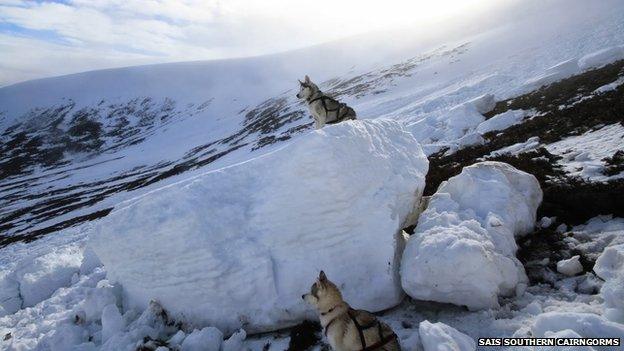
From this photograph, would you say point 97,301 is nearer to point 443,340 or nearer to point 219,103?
point 443,340

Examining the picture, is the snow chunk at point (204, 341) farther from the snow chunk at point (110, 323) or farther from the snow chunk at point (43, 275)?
the snow chunk at point (43, 275)

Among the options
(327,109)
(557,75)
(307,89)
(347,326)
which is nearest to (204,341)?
(347,326)

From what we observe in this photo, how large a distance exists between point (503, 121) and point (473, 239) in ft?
34.2

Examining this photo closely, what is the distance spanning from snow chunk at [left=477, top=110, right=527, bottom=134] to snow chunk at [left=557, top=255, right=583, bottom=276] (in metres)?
9.45

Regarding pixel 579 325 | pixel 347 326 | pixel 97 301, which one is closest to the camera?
pixel 579 325

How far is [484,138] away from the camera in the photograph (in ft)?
41.7

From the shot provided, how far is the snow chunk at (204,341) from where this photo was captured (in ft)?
17.1

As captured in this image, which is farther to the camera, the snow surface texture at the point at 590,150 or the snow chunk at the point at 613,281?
the snow surface texture at the point at 590,150

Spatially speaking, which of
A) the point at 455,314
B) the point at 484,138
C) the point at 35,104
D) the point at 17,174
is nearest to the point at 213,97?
the point at 17,174

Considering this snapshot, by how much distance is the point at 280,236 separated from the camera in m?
5.77

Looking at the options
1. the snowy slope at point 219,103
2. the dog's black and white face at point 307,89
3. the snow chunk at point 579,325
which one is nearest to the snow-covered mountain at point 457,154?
the snow chunk at point 579,325

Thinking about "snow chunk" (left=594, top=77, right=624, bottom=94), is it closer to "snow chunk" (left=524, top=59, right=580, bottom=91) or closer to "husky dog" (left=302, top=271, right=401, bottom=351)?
"snow chunk" (left=524, top=59, right=580, bottom=91)

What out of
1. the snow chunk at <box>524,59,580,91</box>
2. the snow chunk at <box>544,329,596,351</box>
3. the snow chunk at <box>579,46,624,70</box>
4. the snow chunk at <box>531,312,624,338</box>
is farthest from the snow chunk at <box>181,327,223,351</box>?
the snow chunk at <box>579,46,624,70</box>

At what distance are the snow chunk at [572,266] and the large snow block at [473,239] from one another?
1.58 ft
